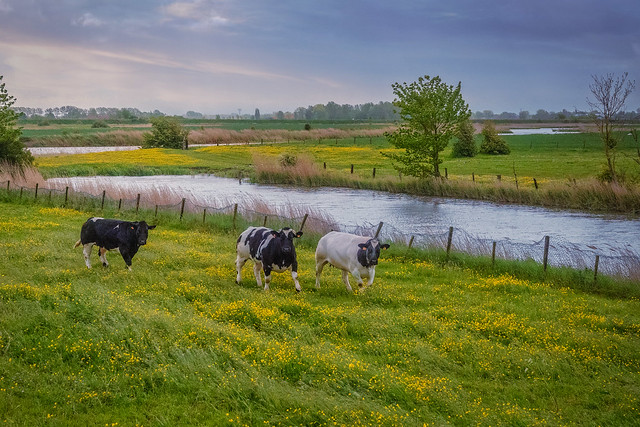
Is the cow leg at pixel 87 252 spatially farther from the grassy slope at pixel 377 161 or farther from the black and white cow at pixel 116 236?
the grassy slope at pixel 377 161

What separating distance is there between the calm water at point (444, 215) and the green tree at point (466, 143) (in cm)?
2658

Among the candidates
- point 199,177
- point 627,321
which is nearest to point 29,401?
point 627,321

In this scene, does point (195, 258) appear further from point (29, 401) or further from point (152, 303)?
point (29, 401)

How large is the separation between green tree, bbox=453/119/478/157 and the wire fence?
4234 centimetres

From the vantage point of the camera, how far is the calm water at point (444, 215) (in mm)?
30641

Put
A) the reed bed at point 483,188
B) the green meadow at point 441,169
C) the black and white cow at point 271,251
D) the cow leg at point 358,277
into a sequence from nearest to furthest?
1. the black and white cow at point 271,251
2. the cow leg at point 358,277
3. the reed bed at point 483,188
4. the green meadow at point 441,169

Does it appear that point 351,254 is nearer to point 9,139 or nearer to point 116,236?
point 116,236

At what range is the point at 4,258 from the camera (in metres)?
17.7

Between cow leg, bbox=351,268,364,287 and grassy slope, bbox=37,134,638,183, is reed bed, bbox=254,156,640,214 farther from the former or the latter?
cow leg, bbox=351,268,364,287

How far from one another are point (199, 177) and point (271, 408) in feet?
165

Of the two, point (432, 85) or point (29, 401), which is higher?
point (432, 85)

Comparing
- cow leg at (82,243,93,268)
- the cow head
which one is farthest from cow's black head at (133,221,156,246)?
the cow head

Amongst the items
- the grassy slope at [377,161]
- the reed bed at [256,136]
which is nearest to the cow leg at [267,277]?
the grassy slope at [377,161]

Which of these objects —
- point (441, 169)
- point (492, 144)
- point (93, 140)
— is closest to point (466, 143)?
point (492, 144)
